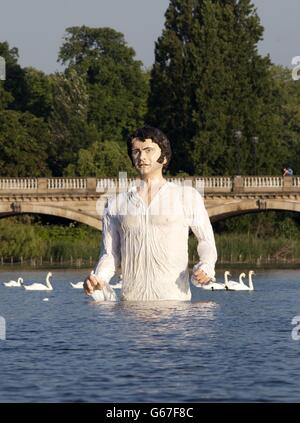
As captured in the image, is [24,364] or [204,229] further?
[24,364]

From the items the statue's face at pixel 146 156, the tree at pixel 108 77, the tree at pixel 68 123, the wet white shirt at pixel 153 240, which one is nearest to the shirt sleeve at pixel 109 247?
the wet white shirt at pixel 153 240

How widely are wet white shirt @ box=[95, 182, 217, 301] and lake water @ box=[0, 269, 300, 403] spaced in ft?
1.72

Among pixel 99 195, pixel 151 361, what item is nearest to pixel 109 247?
pixel 151 361

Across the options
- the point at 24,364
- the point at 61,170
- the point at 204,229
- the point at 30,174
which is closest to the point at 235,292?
the point at 24,364

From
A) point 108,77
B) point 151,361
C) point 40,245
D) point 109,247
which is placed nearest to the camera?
point 109,247

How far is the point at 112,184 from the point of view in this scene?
8888 cm

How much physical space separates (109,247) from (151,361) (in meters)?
2.48

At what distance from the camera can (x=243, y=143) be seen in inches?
3994

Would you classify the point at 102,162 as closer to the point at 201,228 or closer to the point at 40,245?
Result: the point at 40,245

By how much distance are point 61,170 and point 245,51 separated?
1775 centimetres

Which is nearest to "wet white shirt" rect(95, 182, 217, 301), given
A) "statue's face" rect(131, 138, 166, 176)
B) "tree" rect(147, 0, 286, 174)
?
"statue's face" rect(131, 138, 166, 176)

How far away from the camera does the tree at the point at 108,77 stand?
130 m
